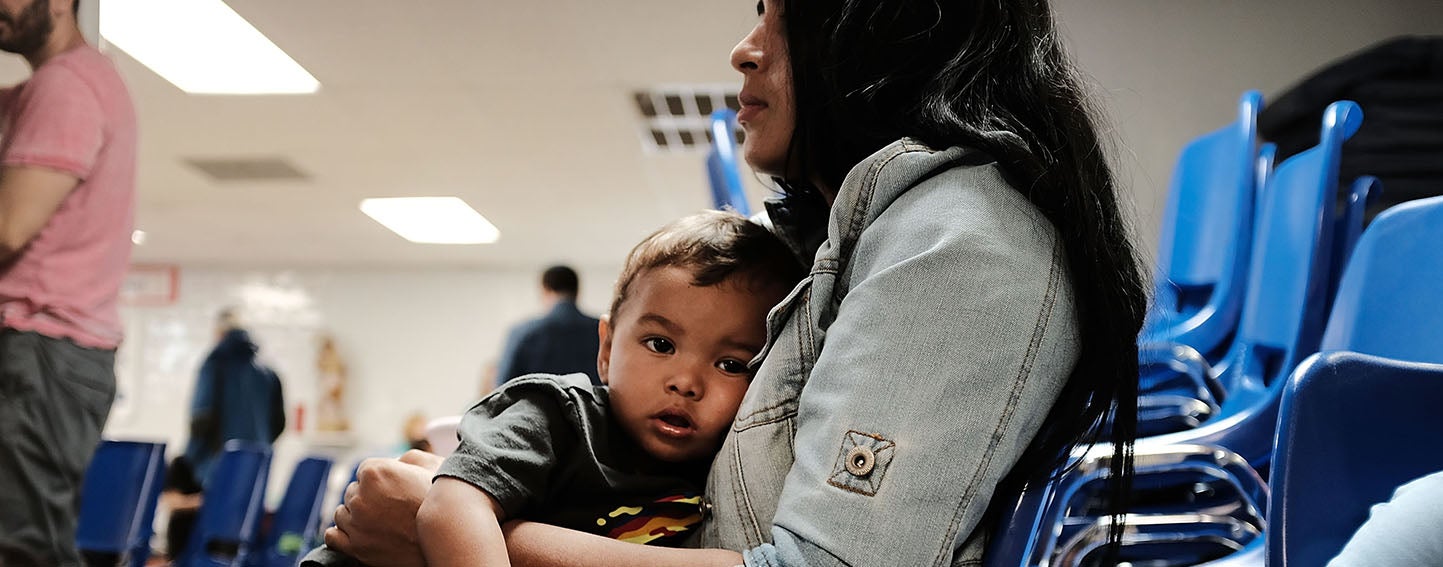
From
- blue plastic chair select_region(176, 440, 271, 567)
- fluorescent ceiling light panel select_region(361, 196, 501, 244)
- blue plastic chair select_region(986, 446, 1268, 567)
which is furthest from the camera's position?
fluorescent ceiling light panel select_region(361, 196, 501, 244)

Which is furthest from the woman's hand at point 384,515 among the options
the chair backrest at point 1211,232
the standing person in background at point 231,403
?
the standing person in background at point 231,403

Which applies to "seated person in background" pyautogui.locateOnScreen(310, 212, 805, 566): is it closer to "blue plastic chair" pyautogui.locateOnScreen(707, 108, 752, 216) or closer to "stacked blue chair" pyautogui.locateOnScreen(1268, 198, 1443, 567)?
"stacked blue chair" pyautogui.locateOnScreen(1268, 198, 1443, 567)

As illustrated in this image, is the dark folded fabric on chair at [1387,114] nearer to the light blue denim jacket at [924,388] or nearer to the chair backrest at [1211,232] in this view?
the chair backrest at [1211,232]

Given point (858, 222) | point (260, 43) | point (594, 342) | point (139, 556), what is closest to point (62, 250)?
point (139, 556)

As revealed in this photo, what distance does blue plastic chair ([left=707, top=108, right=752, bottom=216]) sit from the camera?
221 centimetres

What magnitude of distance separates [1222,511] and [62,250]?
1.75 metres

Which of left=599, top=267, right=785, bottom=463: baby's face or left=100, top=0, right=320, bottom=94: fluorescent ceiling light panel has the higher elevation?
left=100, top=0, right=320, bottom=94: fluorescent ceiling light panel

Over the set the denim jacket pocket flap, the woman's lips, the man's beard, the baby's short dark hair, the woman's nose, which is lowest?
the denim jacket pocket flap

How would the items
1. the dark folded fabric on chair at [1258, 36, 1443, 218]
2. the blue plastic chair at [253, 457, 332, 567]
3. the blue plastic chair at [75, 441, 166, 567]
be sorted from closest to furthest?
1. the blue plastic chair at [75, 441, 166, 567]
2. the dark folded fabric on chair at [1258, 36, 1443, 218]
3. the blue plastic chair at [253, 457, 332, 567]

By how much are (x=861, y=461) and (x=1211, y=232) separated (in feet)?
6.88

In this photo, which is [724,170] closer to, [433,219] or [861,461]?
[861,461]

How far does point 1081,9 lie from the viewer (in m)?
3.83

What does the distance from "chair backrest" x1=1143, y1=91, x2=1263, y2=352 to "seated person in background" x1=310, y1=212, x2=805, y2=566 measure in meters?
1.33

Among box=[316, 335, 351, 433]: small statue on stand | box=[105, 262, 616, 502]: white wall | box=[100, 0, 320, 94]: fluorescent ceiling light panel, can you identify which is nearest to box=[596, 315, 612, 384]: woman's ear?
box=[100, 0, 320, 94]: fluorescent ceiling light panel
